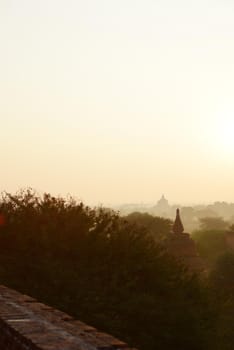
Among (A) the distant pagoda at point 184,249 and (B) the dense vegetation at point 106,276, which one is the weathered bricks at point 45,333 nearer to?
(B) the dense vegetation at point 106,276

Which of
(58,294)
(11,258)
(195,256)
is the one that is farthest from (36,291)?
(195,256)

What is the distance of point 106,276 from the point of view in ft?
55.2

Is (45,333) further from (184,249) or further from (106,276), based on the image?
(184,249)

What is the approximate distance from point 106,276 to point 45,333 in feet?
36.7

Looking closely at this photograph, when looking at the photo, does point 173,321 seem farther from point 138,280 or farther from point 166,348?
point 138,280

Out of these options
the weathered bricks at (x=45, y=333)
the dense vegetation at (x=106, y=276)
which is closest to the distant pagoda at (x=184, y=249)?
the dense vegetation at (x=106, y=276)

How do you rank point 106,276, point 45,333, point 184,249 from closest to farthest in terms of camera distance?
1. point 45,333
2. point 106,276
3. point 184,249

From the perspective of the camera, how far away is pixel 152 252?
1867 cm

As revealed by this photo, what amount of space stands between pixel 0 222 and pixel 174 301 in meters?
6.53

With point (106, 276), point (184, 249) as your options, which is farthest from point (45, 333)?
point (184, 249)

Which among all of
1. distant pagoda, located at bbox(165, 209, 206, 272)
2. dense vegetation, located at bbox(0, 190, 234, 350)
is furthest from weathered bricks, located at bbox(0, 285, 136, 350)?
distant pagoda, located at bbox(165, 209, 206, 272)

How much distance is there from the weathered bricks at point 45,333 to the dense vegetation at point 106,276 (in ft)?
23.5

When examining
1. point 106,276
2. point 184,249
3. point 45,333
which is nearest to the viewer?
point 45,333

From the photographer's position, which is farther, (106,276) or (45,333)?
(106,276)
